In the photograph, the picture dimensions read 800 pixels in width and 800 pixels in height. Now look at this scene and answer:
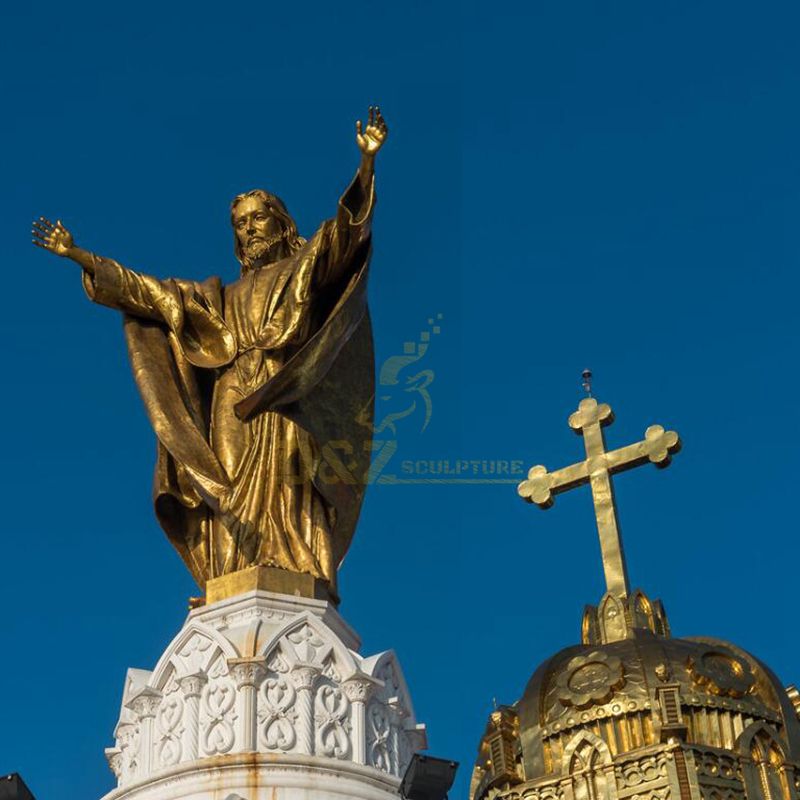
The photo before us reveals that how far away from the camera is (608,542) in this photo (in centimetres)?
1266

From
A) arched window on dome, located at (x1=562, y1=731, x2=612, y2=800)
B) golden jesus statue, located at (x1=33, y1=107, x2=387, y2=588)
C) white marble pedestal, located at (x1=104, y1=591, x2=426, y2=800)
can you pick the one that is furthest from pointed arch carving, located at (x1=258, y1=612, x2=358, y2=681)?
arched window on dome, located at (x1=562, y1=731, x2=612, y2=800)

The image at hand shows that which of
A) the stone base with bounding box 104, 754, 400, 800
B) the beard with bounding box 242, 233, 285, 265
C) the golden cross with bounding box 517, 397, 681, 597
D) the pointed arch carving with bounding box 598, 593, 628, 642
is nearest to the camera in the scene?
the pointed arch carving with bounding box 598, 593, 628, 642

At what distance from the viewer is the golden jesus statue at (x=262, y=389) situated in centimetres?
1584

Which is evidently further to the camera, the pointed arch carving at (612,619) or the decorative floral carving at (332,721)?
the decorative floral carving at (332,721)

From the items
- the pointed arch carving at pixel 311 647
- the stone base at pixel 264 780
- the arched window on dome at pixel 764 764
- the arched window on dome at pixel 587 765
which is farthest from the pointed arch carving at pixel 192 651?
the arched window on dome at pixel 764 764

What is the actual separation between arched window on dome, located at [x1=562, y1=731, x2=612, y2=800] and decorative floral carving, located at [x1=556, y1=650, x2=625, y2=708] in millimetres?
241

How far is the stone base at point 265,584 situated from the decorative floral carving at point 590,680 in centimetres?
456

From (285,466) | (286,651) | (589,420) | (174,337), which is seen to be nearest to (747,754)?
(589,420)

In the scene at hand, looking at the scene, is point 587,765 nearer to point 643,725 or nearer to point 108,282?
point 643,725

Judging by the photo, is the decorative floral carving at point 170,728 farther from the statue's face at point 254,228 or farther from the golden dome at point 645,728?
the statue's face at point 254,228

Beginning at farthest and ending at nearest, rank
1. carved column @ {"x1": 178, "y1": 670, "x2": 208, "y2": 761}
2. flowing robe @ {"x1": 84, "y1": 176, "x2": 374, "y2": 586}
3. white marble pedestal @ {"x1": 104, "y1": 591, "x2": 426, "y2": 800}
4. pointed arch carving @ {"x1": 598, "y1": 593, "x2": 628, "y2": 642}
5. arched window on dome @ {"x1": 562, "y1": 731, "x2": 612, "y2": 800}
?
flowing robe @ {"x1": 84, "y1": 176, "x2": 374, "y2": 586} < carved column @ {"x1": 178, "y1": 670, "x2": 208, "y2": 761} < white marble pedestal @ {"x1": 104, "y1": 591, "x2": 426, "y2": 800} < pointed arch carving @ {"x1": 598, "y1": 593, "x2": 628, "y2": 642} < arched window on dome @ {"x1": 562, "y1": 731, "x2": 612, "y2": 800}

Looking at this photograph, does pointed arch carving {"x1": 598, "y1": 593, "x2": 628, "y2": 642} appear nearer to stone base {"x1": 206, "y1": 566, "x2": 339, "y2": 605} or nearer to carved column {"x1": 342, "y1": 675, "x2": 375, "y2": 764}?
carved column {"x1": 342, "y1": 675, "x2": 375, "y2": 764}

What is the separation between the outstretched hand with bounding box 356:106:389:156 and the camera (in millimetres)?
16078

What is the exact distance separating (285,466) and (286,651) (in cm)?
210
